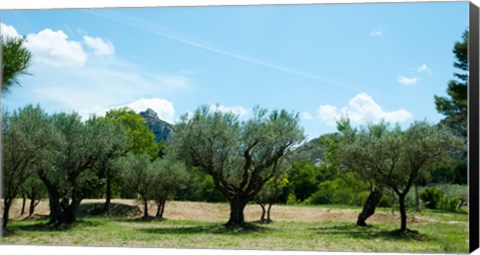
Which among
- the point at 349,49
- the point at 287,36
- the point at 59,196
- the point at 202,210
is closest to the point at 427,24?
the point at 349,49

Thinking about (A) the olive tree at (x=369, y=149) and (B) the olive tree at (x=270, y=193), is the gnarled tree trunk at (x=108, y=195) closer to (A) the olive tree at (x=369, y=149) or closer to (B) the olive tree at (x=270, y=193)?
(B) the olive tree at (x=270, y=193)

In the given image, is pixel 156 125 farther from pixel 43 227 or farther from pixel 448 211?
pixel 448 211

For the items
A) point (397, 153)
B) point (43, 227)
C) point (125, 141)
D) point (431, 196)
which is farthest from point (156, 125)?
point (431, 196)

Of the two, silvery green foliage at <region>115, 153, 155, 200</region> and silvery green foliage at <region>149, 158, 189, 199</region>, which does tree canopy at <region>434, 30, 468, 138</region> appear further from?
silvery green foliage at <region>115, 153, 155, 200</region>

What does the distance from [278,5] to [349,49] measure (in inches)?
65.8

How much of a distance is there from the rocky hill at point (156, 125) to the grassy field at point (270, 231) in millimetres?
2097

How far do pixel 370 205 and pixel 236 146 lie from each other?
338cm

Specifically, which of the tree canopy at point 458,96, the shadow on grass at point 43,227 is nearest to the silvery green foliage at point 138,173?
the shadow on grass at point 43,227

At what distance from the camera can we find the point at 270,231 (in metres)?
13.3

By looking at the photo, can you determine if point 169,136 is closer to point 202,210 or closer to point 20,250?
point 202,210

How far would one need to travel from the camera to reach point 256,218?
14.9m

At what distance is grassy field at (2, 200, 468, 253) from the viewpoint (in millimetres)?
11422

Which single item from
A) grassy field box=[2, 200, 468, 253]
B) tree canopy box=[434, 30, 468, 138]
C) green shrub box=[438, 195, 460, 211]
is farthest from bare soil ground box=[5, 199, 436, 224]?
tree canopy box=[434, 30, 468, 138]

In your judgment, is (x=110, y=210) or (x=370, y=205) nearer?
(x=370, y=205)
